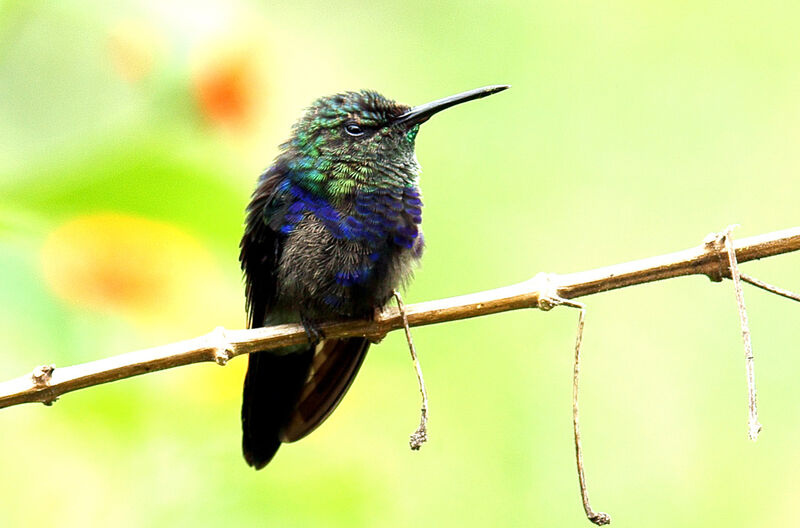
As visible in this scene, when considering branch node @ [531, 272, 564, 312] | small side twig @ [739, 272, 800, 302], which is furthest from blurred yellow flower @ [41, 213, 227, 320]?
small side twig @ [739, 272, 800, 302]

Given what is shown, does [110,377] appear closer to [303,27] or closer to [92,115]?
[92,115]

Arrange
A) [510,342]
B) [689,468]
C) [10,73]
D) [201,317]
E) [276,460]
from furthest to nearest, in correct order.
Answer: [510,342]
[689,468]
[276,460]
[201,317]
[10,73]

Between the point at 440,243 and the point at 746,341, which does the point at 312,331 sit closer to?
the point at 746,341

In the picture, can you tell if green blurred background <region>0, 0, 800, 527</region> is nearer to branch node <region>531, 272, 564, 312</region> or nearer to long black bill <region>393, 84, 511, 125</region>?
long black bill <region>393, 84, 511, 125</region>

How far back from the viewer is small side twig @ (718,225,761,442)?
71.9 inches

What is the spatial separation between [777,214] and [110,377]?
3808 mm

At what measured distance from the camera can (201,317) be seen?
10.7ft

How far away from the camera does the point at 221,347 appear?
2.41 meters

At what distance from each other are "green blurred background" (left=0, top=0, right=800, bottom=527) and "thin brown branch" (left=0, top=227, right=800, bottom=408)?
1.27 ft

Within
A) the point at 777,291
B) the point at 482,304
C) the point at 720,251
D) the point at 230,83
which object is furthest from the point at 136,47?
the point at 777,291

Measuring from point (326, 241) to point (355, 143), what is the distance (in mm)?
361

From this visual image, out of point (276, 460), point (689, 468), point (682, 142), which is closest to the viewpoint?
point (276, 460)

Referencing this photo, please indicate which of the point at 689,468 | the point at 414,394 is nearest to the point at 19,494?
the point at 414,394

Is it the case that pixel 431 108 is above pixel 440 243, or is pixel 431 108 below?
below
